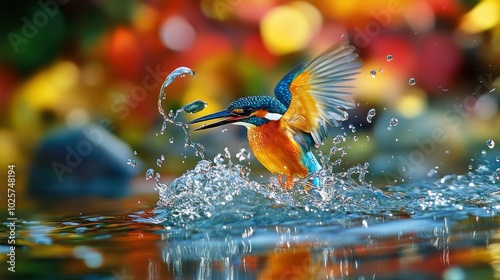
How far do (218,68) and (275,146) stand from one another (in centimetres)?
279

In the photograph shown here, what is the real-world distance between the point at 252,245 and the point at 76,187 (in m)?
2.93

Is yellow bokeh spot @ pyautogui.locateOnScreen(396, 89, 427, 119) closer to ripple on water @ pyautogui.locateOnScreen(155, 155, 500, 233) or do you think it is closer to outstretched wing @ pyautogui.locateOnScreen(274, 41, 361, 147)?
ripple on water @ pyautogui.locateOnScreen(155, 155, 500, 233)

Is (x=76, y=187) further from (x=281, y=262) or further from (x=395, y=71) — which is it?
(x=281, y=262)

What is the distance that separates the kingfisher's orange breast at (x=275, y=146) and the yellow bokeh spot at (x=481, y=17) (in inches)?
130

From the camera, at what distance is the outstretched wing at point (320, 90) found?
3867mm

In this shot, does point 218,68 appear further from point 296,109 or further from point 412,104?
point 296,109

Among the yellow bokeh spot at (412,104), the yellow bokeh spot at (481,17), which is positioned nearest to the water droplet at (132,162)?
the yellow bokeh spot at (412,104)

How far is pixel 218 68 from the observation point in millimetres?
6598

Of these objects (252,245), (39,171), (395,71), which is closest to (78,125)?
(39,171)

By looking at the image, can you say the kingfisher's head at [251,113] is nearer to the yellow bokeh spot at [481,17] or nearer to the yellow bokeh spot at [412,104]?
the yellow bokeh spot at [412,104]

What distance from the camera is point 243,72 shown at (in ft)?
21.5

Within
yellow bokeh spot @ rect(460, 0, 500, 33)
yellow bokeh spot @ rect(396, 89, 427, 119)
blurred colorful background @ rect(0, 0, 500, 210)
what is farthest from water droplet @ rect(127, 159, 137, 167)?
yellow bokeh spot @ rect(460, 0, 500, 33)

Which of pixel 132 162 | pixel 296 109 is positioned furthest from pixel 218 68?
pixel 296 109

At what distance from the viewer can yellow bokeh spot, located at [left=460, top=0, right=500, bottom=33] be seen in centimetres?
680
